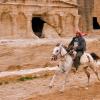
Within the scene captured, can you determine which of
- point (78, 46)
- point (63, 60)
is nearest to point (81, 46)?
point (78, 46)

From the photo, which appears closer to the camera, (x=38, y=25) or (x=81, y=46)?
(x=81, y=46)

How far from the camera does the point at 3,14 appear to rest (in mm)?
32375

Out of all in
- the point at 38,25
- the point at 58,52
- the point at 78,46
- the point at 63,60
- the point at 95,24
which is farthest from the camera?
the point at 95,24

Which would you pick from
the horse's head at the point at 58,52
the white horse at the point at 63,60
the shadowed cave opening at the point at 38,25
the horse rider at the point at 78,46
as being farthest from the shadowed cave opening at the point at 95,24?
the horse's head at the point at 58,52

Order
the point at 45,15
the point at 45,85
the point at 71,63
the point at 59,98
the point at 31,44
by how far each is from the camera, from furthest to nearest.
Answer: the point at 45,15 < the point at 31,44 < the point at 45,85 < the point at 71,63 < the point at 59,98

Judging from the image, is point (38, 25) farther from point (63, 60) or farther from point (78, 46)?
point (63, 60)

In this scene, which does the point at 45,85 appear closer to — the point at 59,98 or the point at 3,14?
the point at 59,98

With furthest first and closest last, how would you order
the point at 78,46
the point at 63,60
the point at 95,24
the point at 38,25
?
the point at 95,24 → the point at 38,25 → the point at 78,46 → the point at 63,60

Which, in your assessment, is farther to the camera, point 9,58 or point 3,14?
point 3,14

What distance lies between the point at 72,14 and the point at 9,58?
13.6 meters

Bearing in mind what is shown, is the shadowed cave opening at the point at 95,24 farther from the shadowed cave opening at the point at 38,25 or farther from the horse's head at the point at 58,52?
the horse's head at the point at 58,52

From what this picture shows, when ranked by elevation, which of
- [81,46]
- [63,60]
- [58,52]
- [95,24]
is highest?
[81,46]

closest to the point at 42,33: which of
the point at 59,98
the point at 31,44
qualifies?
the point at 31,44

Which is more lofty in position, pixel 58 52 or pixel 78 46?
pixel 78 46
